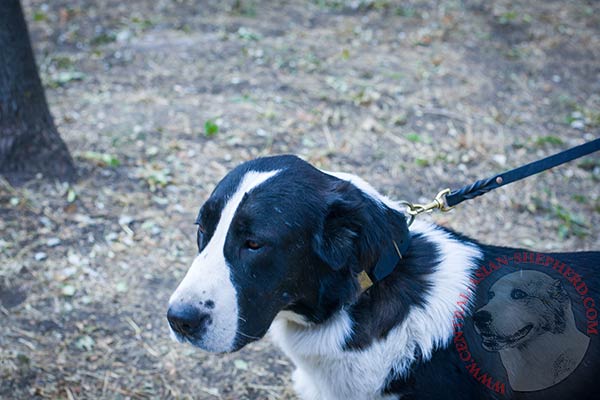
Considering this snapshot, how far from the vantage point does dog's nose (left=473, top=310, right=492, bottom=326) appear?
7.48 ft

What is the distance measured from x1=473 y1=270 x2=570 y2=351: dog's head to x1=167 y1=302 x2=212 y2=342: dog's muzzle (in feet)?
3.41

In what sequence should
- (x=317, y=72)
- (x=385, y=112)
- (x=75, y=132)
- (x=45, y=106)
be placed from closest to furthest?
(x=45, y=106), (x=75, y=132), (x=385, y=112), (x=317, y=72)

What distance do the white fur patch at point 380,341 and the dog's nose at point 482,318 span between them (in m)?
0.08

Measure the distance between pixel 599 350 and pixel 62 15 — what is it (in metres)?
7.74

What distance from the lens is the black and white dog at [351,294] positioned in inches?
86.7

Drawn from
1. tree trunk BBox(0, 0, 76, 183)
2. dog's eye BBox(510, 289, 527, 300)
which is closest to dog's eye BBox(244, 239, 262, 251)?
dog's eye BBox(510, 289, 527, 300)

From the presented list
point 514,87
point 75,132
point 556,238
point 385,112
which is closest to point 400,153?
point 385,112

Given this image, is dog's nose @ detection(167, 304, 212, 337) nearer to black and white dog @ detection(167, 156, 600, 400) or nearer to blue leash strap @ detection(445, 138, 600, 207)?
black and white dog @ detection(167, 156, 600, 400)

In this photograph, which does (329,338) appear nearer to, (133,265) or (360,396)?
(360,396)

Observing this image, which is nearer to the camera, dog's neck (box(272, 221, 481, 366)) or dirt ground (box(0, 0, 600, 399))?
dog's neck (box(272, 221, 481, 366))

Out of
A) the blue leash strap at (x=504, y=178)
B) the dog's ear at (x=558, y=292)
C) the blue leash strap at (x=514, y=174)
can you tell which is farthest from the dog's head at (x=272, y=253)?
the dog's ear at (x=558, y=292)

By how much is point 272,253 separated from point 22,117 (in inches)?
119

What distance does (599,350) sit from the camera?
2.25 metres

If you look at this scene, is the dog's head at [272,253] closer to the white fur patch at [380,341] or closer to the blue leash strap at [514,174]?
the white fur patch at [380,341]
